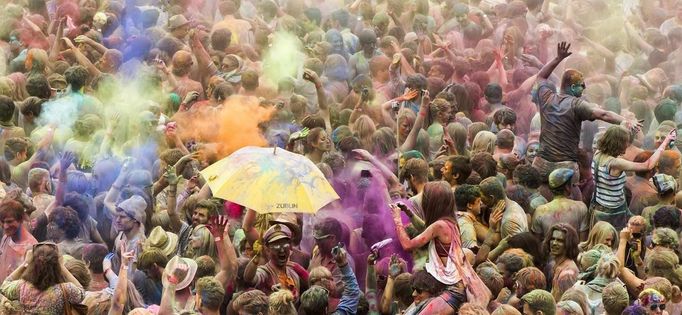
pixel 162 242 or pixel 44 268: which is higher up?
pixel 44 268

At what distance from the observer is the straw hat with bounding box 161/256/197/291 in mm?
13164

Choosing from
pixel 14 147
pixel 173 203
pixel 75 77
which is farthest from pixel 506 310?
pixel 75 77

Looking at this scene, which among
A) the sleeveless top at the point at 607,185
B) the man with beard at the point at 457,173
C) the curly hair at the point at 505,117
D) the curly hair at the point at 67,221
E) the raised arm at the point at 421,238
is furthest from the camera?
the curly hair at the point at 505,117

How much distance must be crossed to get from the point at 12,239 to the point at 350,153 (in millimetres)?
3851

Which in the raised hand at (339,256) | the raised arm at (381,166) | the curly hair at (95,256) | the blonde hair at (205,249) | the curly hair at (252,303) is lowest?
the raised arm at (381,166)

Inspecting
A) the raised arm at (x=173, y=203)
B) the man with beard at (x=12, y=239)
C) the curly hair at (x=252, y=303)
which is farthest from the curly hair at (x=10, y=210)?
the curly hair at (x=252, y=303)

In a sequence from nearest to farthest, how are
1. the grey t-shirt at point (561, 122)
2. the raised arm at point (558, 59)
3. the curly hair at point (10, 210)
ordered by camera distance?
the curly hair at point (10, 210), the grey t-shirt at point (561, 122), the raised arm at point (558, 59)

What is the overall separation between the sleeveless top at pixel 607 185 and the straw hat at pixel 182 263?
4510 mm

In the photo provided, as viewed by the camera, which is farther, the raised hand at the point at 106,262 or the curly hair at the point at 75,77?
the curly hair at the point at 75,77

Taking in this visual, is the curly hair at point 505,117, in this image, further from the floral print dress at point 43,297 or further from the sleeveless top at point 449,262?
the floral print dress at point 43,297

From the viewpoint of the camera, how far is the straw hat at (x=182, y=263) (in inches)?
518

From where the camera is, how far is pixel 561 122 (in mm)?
17641

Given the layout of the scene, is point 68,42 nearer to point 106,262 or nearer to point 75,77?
point 75,77

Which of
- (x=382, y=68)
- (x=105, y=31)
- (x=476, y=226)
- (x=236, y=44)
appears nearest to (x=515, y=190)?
(x=476, y=226)
